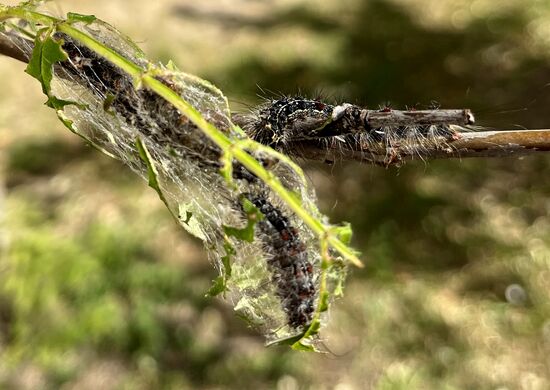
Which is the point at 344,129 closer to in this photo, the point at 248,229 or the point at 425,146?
the point at 425,146

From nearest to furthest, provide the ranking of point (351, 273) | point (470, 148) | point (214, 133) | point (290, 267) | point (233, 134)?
point (214, 133), point (233, 134), point (470, 148), point (290, 267), point (351, 273)

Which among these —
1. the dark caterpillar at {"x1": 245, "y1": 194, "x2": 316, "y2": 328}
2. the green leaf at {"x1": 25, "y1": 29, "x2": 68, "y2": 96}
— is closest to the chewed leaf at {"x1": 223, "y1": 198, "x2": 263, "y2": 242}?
the dark caterpillar at {"x1": 245, "y1": 194, "x2": 316, "y2": 328}

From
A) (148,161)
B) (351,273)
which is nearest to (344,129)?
(148,161)

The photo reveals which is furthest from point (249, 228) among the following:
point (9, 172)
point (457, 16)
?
point (457, 16)

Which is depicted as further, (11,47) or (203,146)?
(11,47)

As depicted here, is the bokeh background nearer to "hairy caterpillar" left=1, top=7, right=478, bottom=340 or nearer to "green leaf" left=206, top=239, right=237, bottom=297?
"hairy caterpillar" left=1, top=7, right=478, bottom=340

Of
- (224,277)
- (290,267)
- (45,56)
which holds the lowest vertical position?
(290,267)

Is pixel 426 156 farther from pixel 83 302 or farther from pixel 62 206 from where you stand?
pixel 62 206

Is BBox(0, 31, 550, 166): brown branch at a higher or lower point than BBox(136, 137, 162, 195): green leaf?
lower

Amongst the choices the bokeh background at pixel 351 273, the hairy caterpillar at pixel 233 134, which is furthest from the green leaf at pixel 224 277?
the bokeh background at pixel 351 273
